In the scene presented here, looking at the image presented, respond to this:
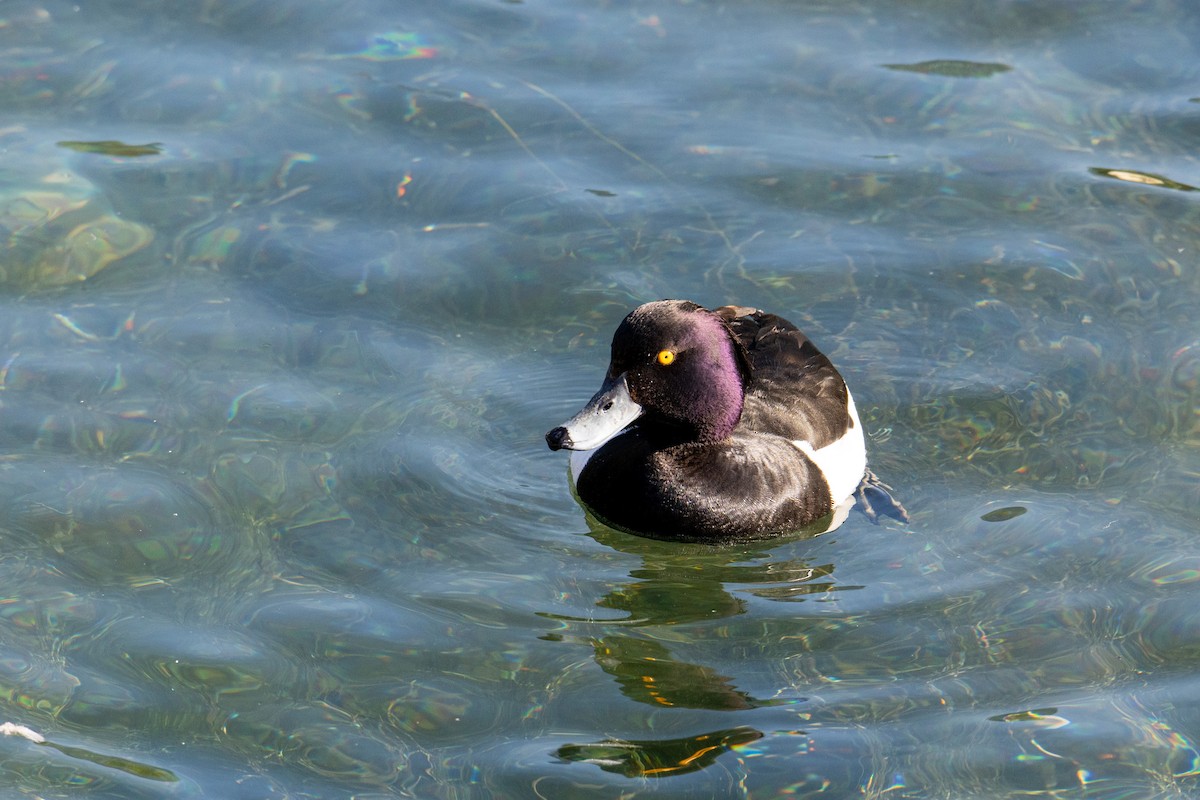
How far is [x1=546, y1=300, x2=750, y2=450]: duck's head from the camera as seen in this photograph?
733 cm

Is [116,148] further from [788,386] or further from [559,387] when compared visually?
[788,386]

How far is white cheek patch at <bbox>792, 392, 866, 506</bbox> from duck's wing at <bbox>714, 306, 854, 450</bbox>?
3cm

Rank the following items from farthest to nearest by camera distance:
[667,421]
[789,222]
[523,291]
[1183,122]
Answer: [1183,122] < [789,222] < [523,291] < [667,421]

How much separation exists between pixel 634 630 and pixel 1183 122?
5722 millimetres

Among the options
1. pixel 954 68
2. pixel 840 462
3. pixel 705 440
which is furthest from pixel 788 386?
pixel 954 68

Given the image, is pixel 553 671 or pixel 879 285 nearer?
pixel 553 671

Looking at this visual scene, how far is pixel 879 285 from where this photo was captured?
9.27m

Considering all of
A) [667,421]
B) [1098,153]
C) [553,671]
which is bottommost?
[553,671]

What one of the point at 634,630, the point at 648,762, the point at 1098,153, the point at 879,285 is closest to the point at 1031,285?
the point at 879,285

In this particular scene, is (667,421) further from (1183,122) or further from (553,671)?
(1183,122)

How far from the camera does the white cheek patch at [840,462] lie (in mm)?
7832

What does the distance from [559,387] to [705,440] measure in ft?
3.60

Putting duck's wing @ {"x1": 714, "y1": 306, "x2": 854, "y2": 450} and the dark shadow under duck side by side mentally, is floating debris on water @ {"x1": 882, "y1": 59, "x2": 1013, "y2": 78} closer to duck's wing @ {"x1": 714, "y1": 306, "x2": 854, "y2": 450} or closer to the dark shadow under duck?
duck's wing @ {"x1": 714, "y1": 306, "x2": 854, "y2": 450}

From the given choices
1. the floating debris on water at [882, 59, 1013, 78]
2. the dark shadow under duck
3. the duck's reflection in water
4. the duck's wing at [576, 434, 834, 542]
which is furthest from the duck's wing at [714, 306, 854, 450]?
the floating debris on water at [882, 59, 1013, 78]
